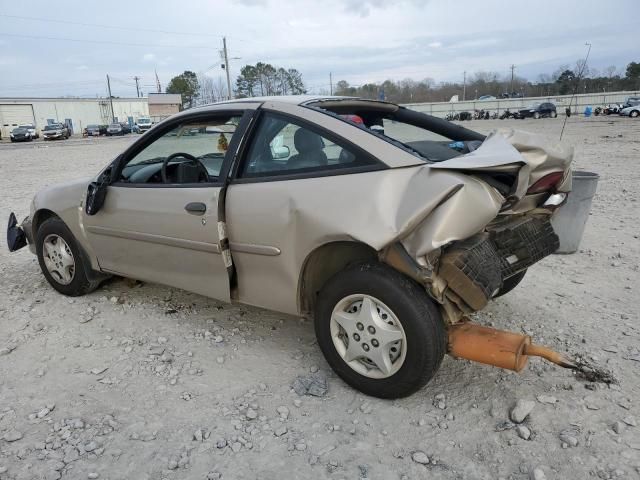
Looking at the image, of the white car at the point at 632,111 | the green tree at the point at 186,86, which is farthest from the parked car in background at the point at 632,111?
the green tree at the point at 186,86

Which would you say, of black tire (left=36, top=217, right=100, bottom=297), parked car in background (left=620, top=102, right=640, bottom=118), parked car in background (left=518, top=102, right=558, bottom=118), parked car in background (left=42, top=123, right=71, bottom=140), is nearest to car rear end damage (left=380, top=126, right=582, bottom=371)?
black tire (left=36, top=217, right=100, bottom=297)

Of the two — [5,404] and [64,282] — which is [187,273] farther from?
[64,282]

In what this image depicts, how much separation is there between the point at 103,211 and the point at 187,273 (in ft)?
3.23

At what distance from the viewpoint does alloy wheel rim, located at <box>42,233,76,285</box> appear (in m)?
4.40

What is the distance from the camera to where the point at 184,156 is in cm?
383

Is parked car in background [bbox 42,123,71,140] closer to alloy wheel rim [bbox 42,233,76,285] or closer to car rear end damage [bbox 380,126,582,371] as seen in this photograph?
alloy wheel rim [bbox 42,233,76,285]

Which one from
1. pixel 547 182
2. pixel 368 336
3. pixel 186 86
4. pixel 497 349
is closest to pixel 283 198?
pixel 368 336

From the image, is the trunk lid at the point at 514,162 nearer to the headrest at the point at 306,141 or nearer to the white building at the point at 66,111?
the headrest at the point at 306,141

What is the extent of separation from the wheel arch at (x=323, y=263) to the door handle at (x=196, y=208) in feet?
2.61

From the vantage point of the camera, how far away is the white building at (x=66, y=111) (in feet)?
202

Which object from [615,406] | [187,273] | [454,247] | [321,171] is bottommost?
[615,406]

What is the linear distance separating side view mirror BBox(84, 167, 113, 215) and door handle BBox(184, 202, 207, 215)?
3.23 ft

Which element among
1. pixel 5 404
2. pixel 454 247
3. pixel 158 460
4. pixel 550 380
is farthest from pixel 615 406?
pixel 5 404

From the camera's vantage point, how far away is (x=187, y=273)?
139 inches
